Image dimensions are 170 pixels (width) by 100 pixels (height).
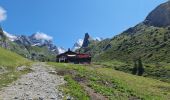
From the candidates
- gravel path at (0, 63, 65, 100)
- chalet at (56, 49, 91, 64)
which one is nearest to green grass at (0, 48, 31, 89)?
gravel path at (0, 63, 65, 100)

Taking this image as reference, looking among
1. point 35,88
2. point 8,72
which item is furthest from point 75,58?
point 35,88

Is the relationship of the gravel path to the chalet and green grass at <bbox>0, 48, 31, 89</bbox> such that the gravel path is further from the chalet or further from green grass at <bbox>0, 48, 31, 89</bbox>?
the chalet

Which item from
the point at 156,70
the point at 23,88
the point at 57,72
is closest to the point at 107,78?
the point at 57,72

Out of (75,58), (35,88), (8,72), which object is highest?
(75,58)

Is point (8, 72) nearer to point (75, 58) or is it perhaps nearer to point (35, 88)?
point (35, 88)

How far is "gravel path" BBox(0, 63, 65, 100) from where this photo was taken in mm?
38312

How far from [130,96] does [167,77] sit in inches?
4863

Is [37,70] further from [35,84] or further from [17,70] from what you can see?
[35,84]

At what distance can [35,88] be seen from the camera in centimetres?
4372

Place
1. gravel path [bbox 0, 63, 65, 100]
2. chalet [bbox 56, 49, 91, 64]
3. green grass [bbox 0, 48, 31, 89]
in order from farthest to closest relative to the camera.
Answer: chalet [bbox 56, 49, 91, 64] < green grass [bbox 0, 48, 31, 89] < gravel path [bbox 0, 63, 65, 100]

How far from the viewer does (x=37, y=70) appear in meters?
61.5

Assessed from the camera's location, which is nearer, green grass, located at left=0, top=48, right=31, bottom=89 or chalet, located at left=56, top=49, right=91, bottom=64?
green grass, located at left=0, top=48, right=31, bottom=89

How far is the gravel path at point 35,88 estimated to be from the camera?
126ft

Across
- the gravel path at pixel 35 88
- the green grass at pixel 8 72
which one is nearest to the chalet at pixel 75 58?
the green grass at pixel 8 72
